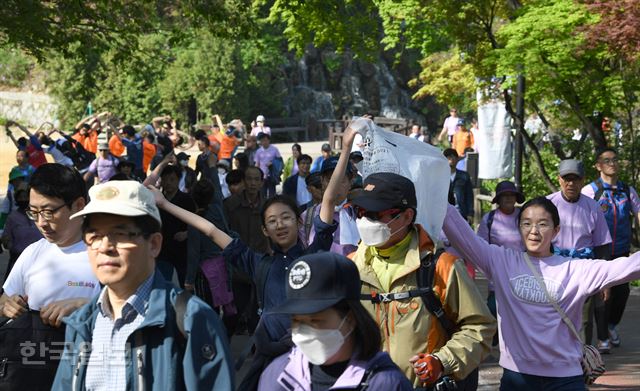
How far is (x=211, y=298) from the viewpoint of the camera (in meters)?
9.72

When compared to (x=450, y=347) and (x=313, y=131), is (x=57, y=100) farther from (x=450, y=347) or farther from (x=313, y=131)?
(x=450, y=347)

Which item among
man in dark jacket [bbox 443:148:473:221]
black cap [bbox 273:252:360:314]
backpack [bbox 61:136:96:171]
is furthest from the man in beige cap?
backpack [bbox 61:136:96:171]

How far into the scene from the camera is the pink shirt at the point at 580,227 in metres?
9.09

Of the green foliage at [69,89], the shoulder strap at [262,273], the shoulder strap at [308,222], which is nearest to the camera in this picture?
the shoulder strap at [262,273]

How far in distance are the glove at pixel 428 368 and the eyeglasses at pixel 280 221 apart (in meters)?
2.23

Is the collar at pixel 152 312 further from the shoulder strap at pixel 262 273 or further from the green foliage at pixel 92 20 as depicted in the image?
the green foliage at pixel 92 20

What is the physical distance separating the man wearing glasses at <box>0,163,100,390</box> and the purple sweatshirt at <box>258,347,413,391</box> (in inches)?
49.4

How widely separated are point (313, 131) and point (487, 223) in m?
37.5

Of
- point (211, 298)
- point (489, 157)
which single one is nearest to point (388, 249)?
point (211, 298)

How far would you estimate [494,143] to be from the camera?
68.0 ft

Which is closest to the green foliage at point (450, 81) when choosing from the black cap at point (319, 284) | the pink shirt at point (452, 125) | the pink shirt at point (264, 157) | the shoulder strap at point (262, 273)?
the pink shirt at point (452, 125)

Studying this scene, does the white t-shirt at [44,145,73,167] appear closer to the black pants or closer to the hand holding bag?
the black pants

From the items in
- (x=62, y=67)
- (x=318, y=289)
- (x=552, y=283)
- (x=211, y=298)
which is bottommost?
(x=211, y=298)

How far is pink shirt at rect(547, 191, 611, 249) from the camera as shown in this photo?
9094 mm
